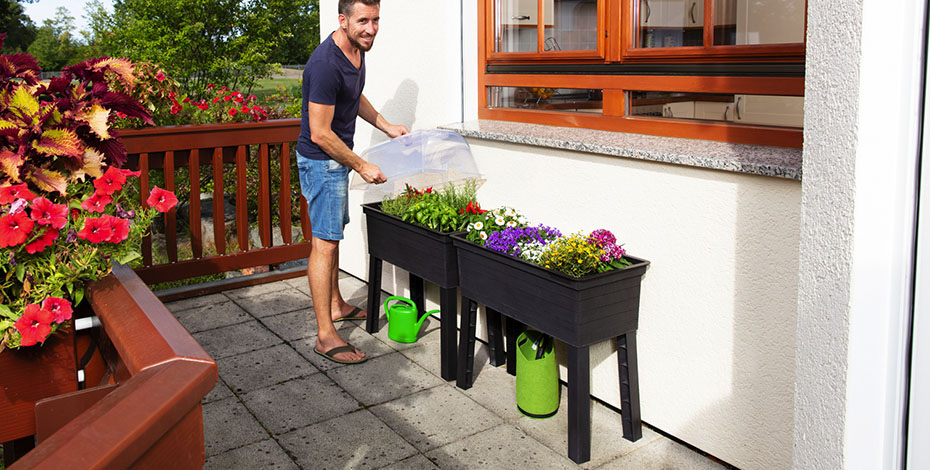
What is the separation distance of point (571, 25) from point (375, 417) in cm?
216

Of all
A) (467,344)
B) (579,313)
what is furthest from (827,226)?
(467,344)

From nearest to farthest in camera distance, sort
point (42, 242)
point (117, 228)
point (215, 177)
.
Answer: point (42, 242) < point (117, 228) < point (215, 177)

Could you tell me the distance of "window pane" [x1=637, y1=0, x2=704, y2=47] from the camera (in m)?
3.39

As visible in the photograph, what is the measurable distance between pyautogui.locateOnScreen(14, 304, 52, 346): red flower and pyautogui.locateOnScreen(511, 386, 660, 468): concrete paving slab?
217 cm

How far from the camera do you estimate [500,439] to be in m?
3.45

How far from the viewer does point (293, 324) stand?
16.4 feet

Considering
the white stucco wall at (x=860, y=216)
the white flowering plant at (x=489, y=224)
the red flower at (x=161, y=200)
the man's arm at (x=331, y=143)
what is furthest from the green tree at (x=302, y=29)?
the white stucco wall at (x=860, y=216)

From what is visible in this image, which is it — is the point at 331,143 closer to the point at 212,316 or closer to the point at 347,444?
the point at 347,444

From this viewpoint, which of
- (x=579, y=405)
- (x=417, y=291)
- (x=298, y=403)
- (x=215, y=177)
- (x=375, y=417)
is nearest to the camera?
(x=579, y=405)

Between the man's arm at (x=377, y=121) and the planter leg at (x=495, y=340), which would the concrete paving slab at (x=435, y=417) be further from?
the man's arm at (x=377, y=121)

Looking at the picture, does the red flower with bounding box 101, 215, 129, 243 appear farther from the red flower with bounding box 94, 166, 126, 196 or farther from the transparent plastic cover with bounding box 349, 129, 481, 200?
the transparent plastic cover with bounding box 349, 129, 481, 200

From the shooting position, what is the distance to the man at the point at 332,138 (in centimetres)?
396

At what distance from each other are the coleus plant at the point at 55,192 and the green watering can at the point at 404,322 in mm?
2567

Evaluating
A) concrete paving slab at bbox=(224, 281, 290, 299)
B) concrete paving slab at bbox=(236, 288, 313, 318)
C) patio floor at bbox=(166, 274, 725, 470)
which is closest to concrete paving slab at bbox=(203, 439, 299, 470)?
patio floor at bbox=(166, 274, 725, 470)
